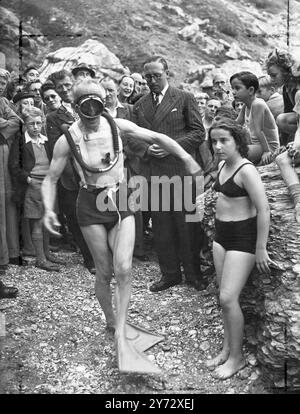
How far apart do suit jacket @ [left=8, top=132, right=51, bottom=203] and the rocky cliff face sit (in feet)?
35.0

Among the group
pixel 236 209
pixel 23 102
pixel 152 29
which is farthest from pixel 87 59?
pixel 236 209

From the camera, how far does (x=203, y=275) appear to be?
17.6 feet

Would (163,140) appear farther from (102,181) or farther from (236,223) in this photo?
(236,223)

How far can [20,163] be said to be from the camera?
5.47 meters

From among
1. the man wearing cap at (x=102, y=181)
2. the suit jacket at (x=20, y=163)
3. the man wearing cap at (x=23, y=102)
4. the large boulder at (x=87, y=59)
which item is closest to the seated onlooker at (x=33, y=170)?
the suit jacket at (x=20, y=163)

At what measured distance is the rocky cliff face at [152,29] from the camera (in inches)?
685

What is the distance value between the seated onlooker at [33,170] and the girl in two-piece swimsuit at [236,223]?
7.68ft

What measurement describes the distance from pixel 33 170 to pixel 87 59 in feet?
33.1

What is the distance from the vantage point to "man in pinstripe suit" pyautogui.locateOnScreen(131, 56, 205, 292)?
4980 millimetres

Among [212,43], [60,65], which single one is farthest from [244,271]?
[212,43]

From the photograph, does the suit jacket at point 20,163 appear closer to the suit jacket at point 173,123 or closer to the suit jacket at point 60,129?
the suit jacket at point 60,129

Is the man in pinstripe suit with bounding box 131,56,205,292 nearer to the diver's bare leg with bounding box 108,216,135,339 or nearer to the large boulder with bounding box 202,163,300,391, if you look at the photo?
the large boulder with bounding box 202,163,300,391

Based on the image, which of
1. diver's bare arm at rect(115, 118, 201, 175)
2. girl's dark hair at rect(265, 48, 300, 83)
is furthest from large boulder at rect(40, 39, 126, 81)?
diver's bare arm at rect(115, 118, 201, 175)
